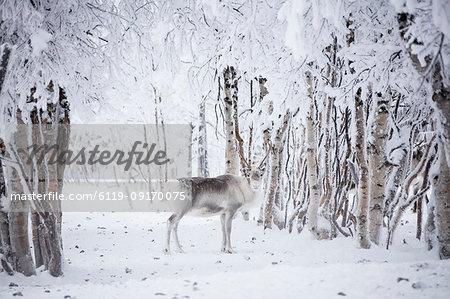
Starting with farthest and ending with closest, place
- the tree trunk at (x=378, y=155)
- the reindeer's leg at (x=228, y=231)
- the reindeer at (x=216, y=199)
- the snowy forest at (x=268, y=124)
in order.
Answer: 1. the reindeer at (x=216, y=199)
2. the reindeer's leg at (x=228, y=231)
3. the tree trunk at (x=378, y=155)
4. the snowy forest at (x=268, y=124)

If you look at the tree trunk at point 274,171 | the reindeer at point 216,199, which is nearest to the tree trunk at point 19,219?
the reindeer at point 216,199

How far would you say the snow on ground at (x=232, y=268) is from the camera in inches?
145

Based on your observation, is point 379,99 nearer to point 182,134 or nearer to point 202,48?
point 202,48

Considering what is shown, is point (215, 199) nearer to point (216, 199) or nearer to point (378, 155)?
point (216, 199)

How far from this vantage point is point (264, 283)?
12.9 feet

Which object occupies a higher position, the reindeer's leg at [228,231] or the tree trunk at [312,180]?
the tree trunk at [312,180]

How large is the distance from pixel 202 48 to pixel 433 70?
22.0 ft

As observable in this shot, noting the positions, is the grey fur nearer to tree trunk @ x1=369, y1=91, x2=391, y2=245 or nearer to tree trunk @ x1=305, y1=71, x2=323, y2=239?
tree trunk @ x1=305, y1=71, x2=323, y2=239

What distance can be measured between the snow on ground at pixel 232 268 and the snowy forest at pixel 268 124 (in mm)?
28

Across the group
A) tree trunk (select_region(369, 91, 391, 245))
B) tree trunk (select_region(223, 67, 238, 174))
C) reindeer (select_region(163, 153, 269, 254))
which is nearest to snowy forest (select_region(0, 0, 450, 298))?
tree trunk (select_region(369, 91, 391, 245))

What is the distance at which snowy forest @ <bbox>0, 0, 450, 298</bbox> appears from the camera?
12.0 feet

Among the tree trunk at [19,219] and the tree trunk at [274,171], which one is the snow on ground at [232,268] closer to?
the tree trunk at [19,219]

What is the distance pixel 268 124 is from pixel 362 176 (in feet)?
12.5

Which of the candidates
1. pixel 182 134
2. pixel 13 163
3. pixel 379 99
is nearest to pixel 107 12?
pixel 13 163
